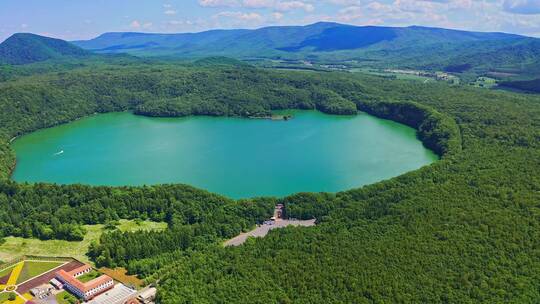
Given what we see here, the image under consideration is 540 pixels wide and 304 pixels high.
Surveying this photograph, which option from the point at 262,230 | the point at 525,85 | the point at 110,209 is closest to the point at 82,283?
the point at 110,209

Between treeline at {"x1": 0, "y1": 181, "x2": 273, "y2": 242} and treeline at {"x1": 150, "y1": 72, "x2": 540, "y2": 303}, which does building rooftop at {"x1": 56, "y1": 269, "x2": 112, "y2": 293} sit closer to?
treeline at {"x1": 150, "y1": 72, "x2": 540, "y2": 303}

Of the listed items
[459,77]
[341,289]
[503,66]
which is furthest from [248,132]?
[503,66]

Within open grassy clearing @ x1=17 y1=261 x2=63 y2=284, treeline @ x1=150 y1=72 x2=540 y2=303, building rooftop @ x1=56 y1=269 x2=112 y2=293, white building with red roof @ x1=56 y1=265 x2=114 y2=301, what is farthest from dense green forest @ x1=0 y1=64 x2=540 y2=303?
open grassy clearing @ x1=17 y1=261 x2=63 y2=284

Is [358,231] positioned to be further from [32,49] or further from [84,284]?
[32,49]

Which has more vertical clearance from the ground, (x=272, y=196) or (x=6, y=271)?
(x=272, y=196)

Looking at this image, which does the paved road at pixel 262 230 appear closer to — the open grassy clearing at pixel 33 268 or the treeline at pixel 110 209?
the treeline at pixel 110 209

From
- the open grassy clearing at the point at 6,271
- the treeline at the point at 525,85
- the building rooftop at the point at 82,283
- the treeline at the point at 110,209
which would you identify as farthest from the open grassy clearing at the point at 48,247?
the treeline at the point at 525,85
